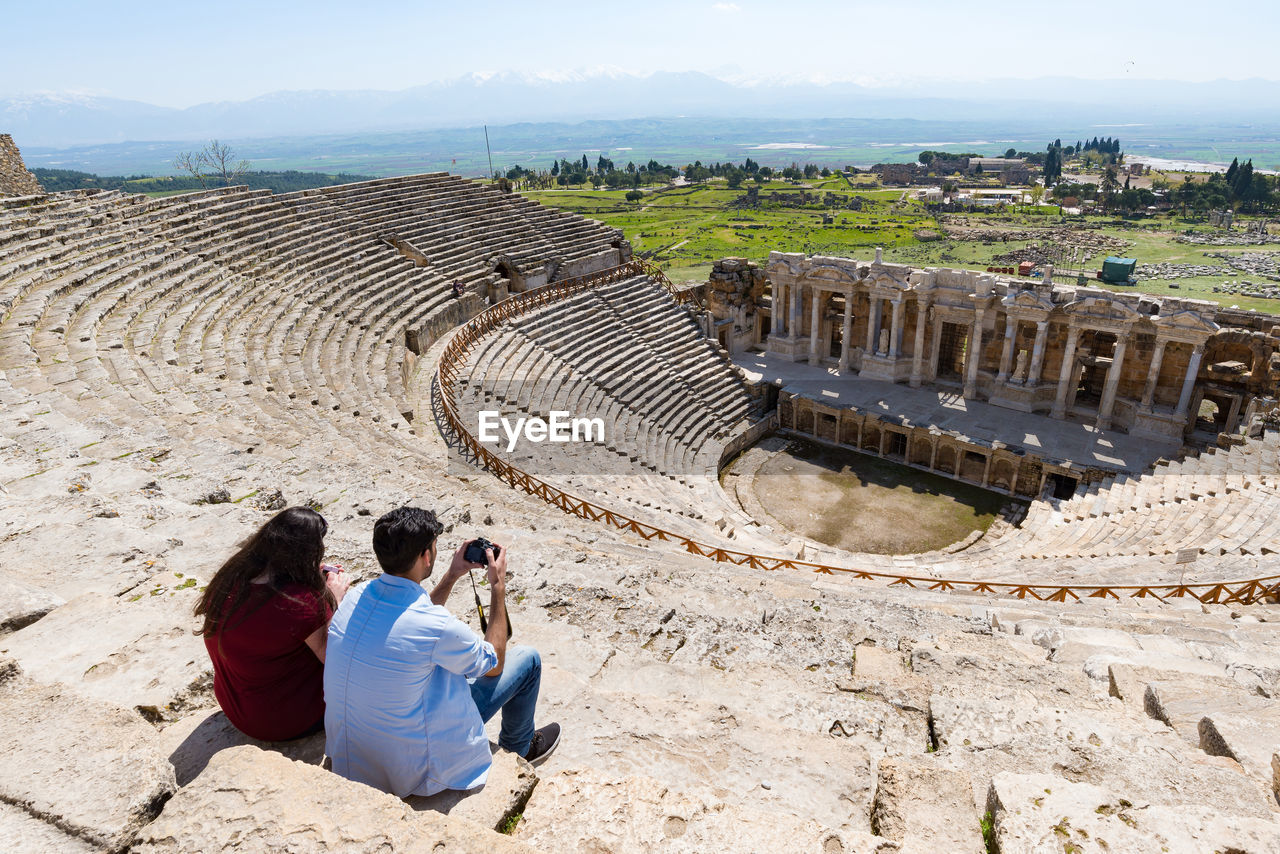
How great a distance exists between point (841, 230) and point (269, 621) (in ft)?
305

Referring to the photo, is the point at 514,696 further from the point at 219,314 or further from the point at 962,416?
the point at 962,416

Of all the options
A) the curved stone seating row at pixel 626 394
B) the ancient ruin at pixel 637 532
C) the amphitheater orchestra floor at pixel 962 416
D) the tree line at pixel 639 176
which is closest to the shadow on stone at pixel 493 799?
the ancient ruin at pixel 637 532

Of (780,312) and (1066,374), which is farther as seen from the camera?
(780,312)

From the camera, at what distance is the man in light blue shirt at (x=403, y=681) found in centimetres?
369

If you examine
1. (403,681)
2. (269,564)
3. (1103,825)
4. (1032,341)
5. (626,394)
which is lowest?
(626,394)

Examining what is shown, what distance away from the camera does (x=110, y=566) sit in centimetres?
628

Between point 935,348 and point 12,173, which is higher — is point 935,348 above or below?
below

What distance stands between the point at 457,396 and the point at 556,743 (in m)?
16.8

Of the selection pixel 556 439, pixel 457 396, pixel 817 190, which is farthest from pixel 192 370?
pixel 817 190

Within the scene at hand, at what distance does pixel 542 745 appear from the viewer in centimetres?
476

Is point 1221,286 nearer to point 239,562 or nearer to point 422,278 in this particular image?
point 422,278

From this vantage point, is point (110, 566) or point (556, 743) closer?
point (556, 743)

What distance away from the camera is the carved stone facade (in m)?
24.3

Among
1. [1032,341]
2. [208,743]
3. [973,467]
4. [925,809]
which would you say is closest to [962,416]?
[973,467]
